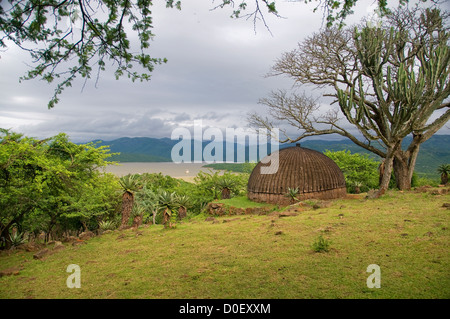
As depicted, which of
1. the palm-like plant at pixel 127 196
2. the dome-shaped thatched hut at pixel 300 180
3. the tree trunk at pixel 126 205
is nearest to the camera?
the palm-like plant at pixel 127 196

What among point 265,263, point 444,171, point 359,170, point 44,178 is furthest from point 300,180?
point 359,170

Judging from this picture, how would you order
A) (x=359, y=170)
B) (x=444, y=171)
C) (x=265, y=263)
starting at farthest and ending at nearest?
(x=359, y=170), (x=444, y=171), (x=265, y=263)

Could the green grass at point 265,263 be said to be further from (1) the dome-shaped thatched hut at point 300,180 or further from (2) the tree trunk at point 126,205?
(1) the dome-shaped thatched hut at point 300,180

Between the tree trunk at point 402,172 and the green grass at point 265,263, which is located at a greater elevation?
the tree trunk at point 402,172

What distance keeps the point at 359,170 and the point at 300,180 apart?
16454 mm

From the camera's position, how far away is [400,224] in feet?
27.2

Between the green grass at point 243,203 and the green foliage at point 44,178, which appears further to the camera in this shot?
the green grass at point 243,203

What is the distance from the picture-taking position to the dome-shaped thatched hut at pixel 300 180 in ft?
63.2

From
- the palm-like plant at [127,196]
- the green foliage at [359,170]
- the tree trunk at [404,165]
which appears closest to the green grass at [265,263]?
the palm-like plant at [127,196]

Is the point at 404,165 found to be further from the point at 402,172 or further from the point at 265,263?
the point at 265,263

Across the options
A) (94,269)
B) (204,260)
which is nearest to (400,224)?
(204,260)

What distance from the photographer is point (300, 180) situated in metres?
19.4

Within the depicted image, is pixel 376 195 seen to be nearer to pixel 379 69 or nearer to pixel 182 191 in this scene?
pixel 379 69

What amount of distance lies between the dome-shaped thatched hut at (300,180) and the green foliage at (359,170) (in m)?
10.9
